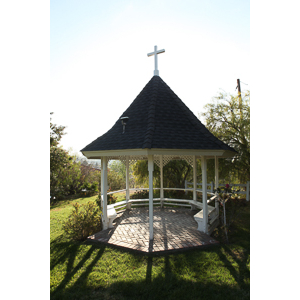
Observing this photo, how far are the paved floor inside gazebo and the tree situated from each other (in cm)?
506

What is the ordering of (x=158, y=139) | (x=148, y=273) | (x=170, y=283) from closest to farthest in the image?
(x=170, y=283), (x=148, y=273), (x=158, y=139)

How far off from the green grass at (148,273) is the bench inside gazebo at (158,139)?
48.3 inches

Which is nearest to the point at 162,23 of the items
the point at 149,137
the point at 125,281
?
the point at 149,137

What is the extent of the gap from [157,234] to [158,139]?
312 centimetres

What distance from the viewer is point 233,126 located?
12062 mm

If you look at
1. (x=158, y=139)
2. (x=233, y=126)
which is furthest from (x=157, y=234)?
(x=233, y=126)

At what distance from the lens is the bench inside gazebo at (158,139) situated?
6.02 meters

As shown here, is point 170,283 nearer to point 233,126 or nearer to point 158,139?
point 158,139

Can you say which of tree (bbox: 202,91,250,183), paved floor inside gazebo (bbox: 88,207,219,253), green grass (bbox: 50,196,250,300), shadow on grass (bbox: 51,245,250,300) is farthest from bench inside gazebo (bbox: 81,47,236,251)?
tree (bbox: 202,91,250,183)

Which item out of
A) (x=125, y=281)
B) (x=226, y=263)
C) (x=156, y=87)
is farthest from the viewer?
(x=156, y=87)

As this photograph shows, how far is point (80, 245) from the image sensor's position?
592cm

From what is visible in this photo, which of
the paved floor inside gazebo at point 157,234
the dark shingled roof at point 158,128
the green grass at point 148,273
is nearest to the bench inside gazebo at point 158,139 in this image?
the dark shingled roof at point 158,128
